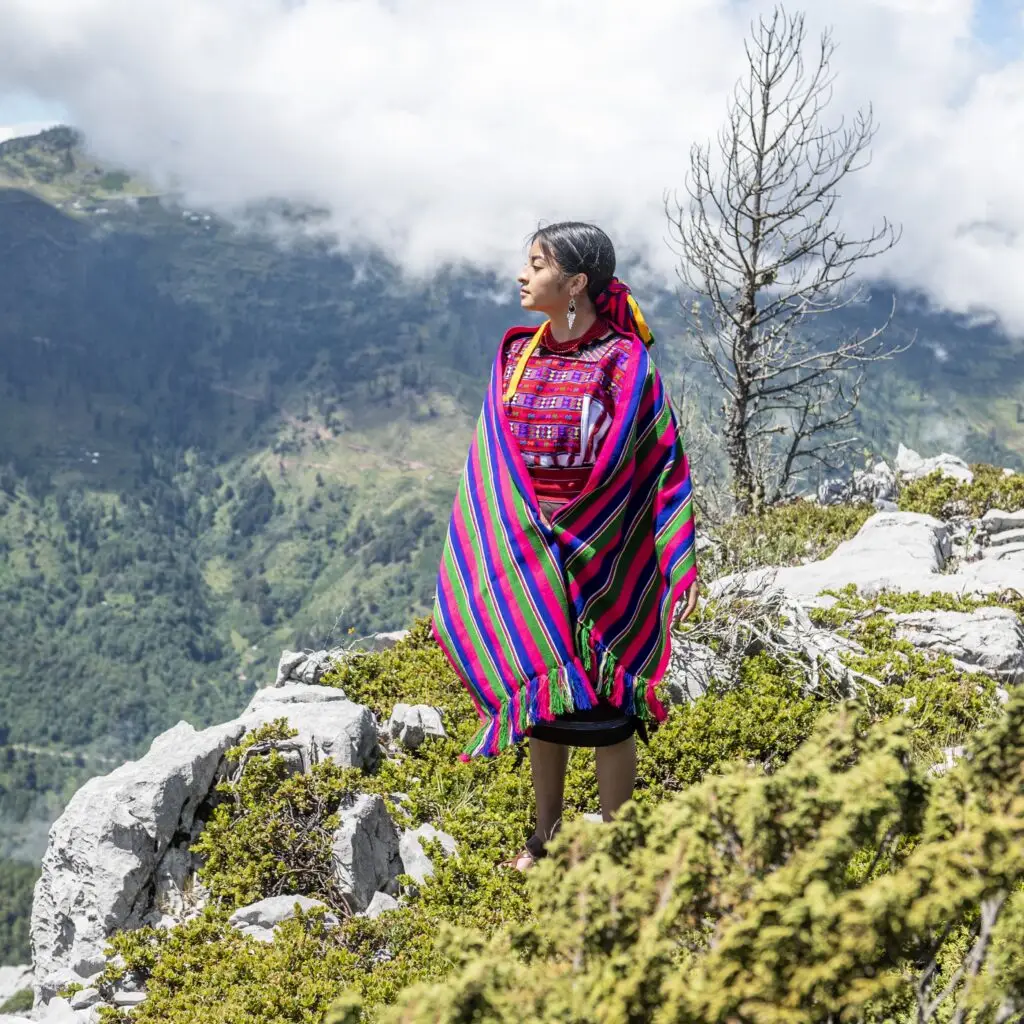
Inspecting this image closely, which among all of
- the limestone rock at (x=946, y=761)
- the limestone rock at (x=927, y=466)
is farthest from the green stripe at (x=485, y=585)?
the limestone rock at (x=927, y=466)

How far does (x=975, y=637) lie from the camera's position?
6.93 meters

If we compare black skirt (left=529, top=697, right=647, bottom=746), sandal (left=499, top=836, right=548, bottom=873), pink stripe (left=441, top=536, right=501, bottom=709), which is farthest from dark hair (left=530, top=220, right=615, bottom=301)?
sandal (left=499, top=836, right=548, bottom=873)

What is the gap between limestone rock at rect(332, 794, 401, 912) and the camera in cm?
472

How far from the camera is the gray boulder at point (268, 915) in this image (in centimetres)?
441

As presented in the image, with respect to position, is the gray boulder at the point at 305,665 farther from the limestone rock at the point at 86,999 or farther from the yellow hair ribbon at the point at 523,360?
the yellow hair ribbon at the point at 523,360

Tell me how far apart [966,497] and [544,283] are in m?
9.70

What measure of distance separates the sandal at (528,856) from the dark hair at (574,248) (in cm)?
283

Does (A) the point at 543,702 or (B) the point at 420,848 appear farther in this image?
(B) the point at 420,848

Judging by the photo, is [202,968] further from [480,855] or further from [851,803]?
[851,803]

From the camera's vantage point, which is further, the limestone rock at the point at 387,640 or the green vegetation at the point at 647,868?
the limestone rock at the point at 387,640

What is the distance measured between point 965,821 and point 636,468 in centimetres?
274

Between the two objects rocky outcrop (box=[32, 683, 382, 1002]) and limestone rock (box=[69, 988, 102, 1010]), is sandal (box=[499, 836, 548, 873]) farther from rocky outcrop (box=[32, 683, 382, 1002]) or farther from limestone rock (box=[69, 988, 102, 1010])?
limestone rock (box=[69, 988, 102, 1010])

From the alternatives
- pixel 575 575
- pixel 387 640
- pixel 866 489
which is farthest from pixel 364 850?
pixel 866 489

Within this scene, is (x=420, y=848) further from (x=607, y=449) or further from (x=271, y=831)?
(x=607, y=449)
